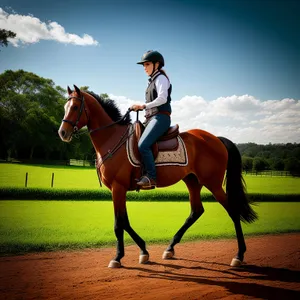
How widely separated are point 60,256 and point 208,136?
11.5ft

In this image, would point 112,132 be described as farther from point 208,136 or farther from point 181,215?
point 181,215

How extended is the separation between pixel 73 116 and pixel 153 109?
1.33 meters

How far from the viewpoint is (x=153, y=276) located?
156 inches

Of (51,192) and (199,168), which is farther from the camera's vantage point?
(51,192)

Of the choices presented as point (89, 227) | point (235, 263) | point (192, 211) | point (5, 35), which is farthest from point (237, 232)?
point (5, 35)

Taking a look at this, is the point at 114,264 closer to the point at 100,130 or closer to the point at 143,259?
the point at 143,259

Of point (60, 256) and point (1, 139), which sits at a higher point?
point (1, 139)

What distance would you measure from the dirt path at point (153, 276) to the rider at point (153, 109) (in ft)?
4.58

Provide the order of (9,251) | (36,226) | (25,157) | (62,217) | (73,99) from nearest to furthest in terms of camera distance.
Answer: (73,99) → (9,251) → (36,226) → (62,217) → (25,157)

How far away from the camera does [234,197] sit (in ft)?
16.8

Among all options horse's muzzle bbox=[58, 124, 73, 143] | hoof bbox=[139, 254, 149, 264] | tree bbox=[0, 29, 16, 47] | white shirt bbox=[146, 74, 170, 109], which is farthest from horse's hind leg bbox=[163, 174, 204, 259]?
tree bbox=[0, 29, 16, 47]

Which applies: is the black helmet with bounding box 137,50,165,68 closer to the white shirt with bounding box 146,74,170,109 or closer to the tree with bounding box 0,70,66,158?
the white shirt with bounding box 146,74,170,109

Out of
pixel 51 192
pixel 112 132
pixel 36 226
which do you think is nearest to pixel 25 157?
pixel 51 192

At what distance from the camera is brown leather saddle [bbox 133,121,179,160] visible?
4527 millimetres
